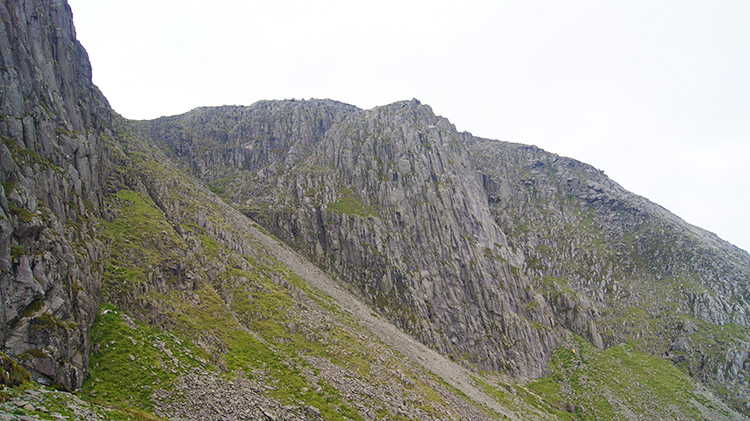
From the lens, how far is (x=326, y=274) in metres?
92.2

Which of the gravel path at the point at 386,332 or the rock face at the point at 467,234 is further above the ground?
the rock face at the point at 467,234

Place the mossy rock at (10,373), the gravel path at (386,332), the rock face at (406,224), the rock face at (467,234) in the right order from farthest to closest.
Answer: the rock face at (467,234)
the rock face at (406,224)
the gravel path at (386,332)
the mossy rock at (10,373)

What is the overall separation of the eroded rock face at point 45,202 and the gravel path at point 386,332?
43977 millimetres

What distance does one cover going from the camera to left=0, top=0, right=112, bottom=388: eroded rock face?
23703 mm

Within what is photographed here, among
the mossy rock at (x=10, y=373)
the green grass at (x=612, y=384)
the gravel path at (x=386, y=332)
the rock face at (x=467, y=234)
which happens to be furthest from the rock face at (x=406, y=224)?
the mossy rock at (x=10, y=373)

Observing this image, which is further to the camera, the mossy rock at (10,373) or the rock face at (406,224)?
the rock face at (406,224)

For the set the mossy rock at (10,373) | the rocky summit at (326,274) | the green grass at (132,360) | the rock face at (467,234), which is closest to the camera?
the mossy rock at (10,373)

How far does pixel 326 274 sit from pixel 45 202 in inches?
2581

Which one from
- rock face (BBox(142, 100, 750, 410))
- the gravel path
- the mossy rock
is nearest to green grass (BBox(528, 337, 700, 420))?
rock face (BBox(142, 100, 750, 410))

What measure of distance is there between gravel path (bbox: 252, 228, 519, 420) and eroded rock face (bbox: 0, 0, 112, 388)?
4398 cm

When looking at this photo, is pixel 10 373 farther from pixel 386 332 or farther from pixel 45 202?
pixel 386 332

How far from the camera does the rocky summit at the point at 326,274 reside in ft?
93.7

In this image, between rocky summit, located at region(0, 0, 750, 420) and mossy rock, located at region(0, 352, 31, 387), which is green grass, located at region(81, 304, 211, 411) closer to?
rocky summit, located at region(0, 0, 750, 420)

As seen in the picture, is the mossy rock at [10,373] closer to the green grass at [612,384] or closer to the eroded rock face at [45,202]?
the eroded rock face at [45,202]
